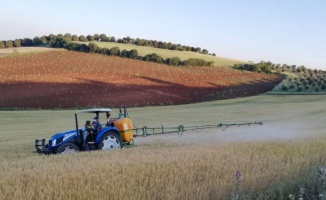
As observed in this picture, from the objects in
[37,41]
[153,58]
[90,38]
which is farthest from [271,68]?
[37,41]

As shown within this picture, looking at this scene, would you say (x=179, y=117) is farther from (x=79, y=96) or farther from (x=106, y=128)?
(x=106, y=128)

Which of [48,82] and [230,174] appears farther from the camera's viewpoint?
[48,82]

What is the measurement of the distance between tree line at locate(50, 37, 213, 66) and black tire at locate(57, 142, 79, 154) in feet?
234

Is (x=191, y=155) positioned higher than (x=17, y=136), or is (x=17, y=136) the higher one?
(x=191, y=155)

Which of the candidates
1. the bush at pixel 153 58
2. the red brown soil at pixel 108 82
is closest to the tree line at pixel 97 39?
the red brown soil at pixel 108 82

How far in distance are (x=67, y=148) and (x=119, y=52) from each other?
7753 cm

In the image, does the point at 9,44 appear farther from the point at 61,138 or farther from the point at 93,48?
the point at 61,138

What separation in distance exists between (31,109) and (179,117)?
18889 millimetres

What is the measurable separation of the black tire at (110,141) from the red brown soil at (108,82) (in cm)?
3737

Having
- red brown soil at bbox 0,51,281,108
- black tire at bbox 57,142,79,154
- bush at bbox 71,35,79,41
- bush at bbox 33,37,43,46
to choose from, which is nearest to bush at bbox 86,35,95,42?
bush at bbox 71,35,79,41

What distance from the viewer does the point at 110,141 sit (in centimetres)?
1540

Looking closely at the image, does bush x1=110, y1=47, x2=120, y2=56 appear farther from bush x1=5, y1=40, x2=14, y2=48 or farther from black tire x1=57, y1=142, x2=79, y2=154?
black tire x1=57, y1=142, x2=79, y2=154

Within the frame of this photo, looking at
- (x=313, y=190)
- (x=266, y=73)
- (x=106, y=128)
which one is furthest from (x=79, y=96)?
(x=313, y=190)

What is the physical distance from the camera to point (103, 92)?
58688 mm
